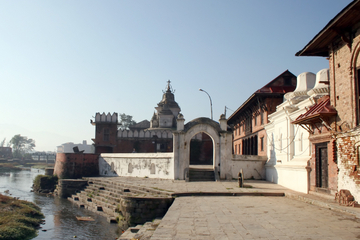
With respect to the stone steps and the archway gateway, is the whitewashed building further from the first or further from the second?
the stone steps

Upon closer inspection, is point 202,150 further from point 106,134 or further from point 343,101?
point 343,101

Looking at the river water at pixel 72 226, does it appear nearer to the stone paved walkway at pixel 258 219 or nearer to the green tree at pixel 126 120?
the stone paved walkway at pixel 258 219

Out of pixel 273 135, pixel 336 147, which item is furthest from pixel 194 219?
pixel 273 135

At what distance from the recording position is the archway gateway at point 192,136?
1911cm

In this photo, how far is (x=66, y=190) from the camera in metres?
24.6

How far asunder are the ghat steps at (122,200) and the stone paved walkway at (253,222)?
167 cm

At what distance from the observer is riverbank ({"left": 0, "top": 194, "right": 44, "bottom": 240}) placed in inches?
488

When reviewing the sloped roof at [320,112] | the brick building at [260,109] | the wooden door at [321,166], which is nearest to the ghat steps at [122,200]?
the wooden door at [321,166]

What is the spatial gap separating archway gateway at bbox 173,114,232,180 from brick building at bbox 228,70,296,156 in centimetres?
352

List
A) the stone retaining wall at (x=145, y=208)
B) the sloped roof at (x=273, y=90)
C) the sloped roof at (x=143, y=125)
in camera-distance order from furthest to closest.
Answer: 1. the sloped roof at (x=143, y=125)
2. the sloped roof at (x=273, y=90)
3. the stone retaining wall at (x=145, y=208)

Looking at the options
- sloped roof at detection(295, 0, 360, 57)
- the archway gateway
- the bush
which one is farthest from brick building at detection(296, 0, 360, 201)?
the bush

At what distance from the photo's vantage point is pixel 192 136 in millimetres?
19312

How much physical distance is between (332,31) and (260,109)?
13.1 m

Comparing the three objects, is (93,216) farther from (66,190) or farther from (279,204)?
(279,204)
